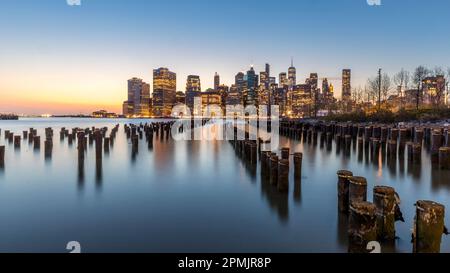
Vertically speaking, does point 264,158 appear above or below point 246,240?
above

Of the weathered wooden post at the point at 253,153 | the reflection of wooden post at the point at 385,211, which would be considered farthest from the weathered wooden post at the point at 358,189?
the weathered wooden post at the point at 253,153

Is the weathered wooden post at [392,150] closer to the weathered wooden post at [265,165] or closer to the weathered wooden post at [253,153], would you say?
the weathered wooden post at [253,153]

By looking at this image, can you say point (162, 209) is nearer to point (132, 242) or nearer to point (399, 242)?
point (132, 242)

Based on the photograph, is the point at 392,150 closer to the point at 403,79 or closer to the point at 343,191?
the point at 343,191

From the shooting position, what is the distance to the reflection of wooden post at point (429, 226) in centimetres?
429

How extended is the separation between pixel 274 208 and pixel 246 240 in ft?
6.89

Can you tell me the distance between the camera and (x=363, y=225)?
448 cm

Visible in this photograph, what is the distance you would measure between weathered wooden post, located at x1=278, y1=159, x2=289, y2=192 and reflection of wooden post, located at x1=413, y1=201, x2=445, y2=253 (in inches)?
168

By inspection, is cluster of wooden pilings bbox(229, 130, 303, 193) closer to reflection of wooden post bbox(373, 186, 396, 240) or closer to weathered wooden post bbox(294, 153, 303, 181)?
weathered wooden post bbox(294, 153, 303, 181)

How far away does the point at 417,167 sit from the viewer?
43.2 feet

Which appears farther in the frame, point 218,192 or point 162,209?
point 218,192

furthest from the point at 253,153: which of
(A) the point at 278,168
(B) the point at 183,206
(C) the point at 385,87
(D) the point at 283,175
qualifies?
(C) the point at 385,87

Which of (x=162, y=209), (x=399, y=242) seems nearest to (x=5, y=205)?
(x=162, y=209)

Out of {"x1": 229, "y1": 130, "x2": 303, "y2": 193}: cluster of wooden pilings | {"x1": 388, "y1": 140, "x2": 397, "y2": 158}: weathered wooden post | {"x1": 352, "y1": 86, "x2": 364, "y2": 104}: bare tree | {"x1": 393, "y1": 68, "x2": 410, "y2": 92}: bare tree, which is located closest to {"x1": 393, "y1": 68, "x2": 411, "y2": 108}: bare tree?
{"x1": 393, "y1": 68, "x2": 410, "y2": 92}: bare tree
